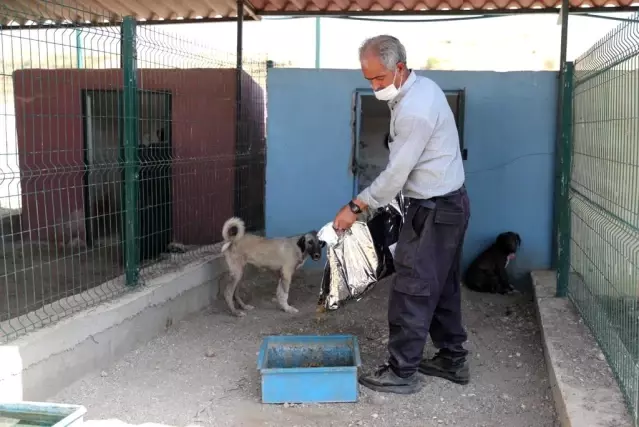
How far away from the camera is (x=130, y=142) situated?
5.04m

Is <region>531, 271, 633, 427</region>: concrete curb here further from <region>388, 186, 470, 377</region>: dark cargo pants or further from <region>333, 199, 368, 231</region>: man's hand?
<region>333, 199, 368, 231</region>: man's hand

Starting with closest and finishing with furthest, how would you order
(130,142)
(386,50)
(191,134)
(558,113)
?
(386,50), (130,142), (558,113), (191,134)

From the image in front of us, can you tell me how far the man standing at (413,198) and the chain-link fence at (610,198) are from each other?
3.06 feet

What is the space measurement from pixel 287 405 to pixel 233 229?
7.88ft

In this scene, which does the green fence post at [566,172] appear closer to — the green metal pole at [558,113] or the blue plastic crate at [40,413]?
the green metal pole at [558,113]

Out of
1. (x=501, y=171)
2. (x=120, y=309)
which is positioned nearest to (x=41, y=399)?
(x=120, y=309)

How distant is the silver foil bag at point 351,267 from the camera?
14.2 feet

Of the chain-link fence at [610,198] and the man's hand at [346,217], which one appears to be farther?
the man's hand at [346,217]

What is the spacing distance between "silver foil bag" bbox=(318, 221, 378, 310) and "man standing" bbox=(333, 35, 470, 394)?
311 millimetres

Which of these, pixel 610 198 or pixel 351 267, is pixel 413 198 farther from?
pixel 610 198

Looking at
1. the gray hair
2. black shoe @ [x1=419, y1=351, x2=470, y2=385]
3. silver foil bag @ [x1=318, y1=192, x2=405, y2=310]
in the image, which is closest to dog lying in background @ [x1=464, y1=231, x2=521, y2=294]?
black shoe @ [x1=419, y1=351, x2=470, y2=385]

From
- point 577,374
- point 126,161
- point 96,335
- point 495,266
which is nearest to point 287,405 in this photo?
point 96,335

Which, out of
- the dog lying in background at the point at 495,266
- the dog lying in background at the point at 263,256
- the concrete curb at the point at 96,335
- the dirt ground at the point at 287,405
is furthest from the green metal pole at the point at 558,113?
the concrete curb at the point at 96,335

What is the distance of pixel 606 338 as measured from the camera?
4086mm
